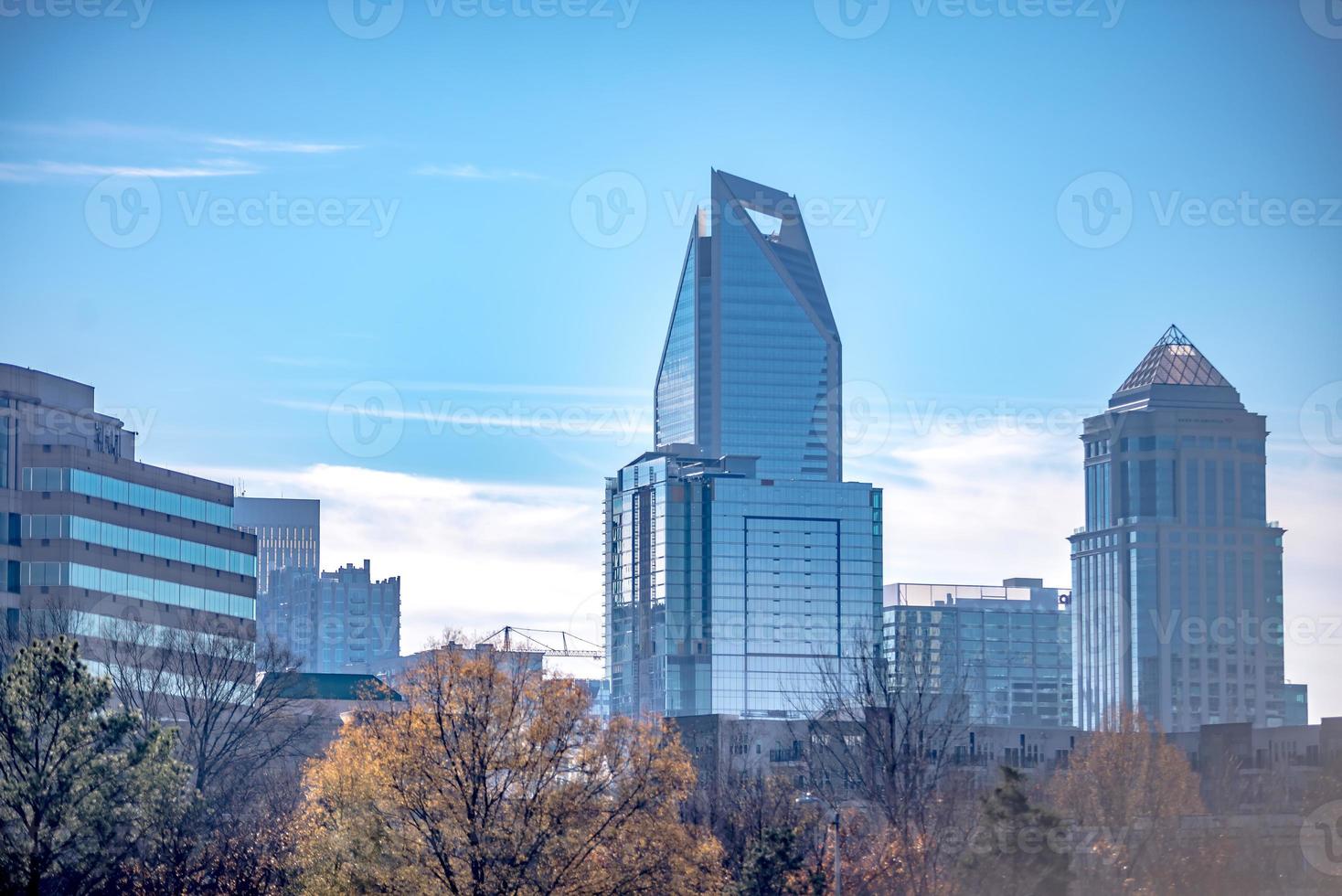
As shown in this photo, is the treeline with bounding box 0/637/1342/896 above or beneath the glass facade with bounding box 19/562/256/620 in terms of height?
beneath

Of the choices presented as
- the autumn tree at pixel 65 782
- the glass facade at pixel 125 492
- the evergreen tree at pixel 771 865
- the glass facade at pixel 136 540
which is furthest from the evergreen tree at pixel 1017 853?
the glass facade at pixel 125 492

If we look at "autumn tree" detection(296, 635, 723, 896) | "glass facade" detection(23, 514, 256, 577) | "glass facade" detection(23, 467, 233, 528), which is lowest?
"autumn tree" detection(296, 635, 723, 896)

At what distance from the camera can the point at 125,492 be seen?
122m

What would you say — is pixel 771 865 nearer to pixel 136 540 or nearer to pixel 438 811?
pixel 438 811

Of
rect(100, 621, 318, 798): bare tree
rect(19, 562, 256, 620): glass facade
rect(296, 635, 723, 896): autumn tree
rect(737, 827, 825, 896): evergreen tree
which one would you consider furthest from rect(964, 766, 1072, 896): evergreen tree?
rect(19, 562, 256, 620): glass facade

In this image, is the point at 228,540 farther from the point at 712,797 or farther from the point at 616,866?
the point at 616,866

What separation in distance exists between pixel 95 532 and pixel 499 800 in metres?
69.0

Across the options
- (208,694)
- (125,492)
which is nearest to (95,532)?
(125,492)

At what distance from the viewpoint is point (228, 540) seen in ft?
441

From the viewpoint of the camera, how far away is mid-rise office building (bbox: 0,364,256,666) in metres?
115

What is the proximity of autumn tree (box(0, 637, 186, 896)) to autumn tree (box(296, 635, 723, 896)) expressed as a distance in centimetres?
582

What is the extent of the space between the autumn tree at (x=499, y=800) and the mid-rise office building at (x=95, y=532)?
179 feet

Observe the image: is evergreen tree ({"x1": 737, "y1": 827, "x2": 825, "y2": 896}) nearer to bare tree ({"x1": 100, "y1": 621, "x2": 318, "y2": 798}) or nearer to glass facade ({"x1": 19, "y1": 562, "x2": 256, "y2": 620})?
bare tree ({"x1": 100, "y1": 621, "x2": 318, "y2": 798})

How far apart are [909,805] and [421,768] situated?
80.4ft
